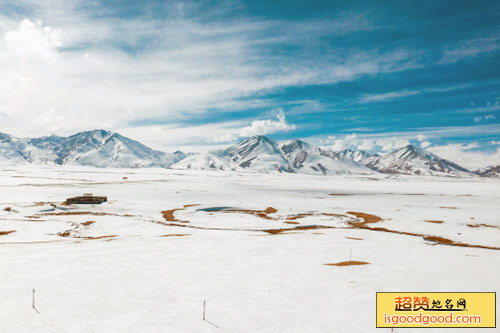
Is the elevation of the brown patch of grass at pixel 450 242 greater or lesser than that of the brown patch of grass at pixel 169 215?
greater

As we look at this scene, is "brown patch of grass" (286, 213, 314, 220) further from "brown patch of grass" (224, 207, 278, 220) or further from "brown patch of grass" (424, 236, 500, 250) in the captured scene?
"brown patch of grass" (424, 236, 500, 250)

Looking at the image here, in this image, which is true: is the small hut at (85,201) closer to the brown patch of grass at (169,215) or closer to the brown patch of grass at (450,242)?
the brown patch of grass at (169,215)

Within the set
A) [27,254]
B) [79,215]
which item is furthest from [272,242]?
[79,215]

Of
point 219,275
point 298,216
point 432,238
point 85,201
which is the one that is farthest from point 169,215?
point 432,238

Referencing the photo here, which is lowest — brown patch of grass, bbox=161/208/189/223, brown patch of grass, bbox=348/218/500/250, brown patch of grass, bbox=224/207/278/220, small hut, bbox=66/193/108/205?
brown patch of grass, bbox=161/208/189/223

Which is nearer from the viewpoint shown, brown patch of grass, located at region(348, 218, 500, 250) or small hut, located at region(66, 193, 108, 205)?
brown patch of grass, located at region(348, 218, 500, 250)

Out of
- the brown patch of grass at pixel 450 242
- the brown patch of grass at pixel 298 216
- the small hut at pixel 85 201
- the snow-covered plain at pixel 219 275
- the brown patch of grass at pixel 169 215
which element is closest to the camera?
the snow-covered plain at pixel 219 275

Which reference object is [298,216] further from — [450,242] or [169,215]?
[450,242]

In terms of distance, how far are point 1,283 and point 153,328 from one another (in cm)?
1067

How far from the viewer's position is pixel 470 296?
429 inches

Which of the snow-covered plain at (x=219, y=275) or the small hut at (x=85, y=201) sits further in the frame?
the small hut at (x=85, y=201)

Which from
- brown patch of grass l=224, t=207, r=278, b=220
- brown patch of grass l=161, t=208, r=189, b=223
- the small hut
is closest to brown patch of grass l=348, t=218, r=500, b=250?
brown patch of grass l=224, t=207, r=278, b=220

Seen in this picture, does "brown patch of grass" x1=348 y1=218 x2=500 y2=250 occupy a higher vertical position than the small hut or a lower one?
lower

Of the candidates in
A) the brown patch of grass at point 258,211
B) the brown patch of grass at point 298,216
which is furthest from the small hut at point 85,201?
the brown patch of grass at point 298,216
